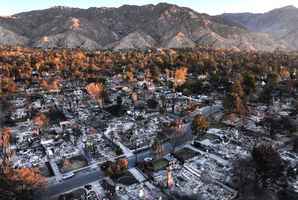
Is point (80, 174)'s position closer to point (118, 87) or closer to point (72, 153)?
point (72, 153)

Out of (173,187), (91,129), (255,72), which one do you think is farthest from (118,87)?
(173,187)

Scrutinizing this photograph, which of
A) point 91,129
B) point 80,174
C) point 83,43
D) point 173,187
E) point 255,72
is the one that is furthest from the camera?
point 83,43

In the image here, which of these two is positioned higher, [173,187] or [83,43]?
[83,43]

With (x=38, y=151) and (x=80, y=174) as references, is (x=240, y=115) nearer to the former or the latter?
(x=80, y=174)

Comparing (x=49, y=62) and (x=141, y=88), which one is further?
(x=49, y=62)

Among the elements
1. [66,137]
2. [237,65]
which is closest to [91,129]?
[66,137]

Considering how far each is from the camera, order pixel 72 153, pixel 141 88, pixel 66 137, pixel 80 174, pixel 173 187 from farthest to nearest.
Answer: pixel 141 88 < pixel 66 137 < pixel 72 153 < pixel 80 174 < pixel 173 187
